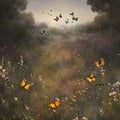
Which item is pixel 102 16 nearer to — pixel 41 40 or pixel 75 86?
pixel 41 40

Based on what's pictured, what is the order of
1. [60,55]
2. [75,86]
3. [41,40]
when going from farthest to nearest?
[41,40] < [60,55] < [75,86]

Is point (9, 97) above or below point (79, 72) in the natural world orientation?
below

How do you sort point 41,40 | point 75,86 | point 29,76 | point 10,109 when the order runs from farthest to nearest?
point 41,40, point 29,76, point 75,86, point 10,109

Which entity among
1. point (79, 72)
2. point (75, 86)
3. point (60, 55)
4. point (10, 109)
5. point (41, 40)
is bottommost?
point (10, 109)

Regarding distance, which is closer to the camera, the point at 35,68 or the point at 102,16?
the point at 35,68

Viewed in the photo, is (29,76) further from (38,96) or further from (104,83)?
(104,83)

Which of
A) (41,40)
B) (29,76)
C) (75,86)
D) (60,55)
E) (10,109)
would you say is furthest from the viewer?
(41,40)

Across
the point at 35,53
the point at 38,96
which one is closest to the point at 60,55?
the point at 35,53

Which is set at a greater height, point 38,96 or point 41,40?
point 41,40

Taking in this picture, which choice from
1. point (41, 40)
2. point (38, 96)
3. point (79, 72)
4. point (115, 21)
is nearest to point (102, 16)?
point (115, 21)
